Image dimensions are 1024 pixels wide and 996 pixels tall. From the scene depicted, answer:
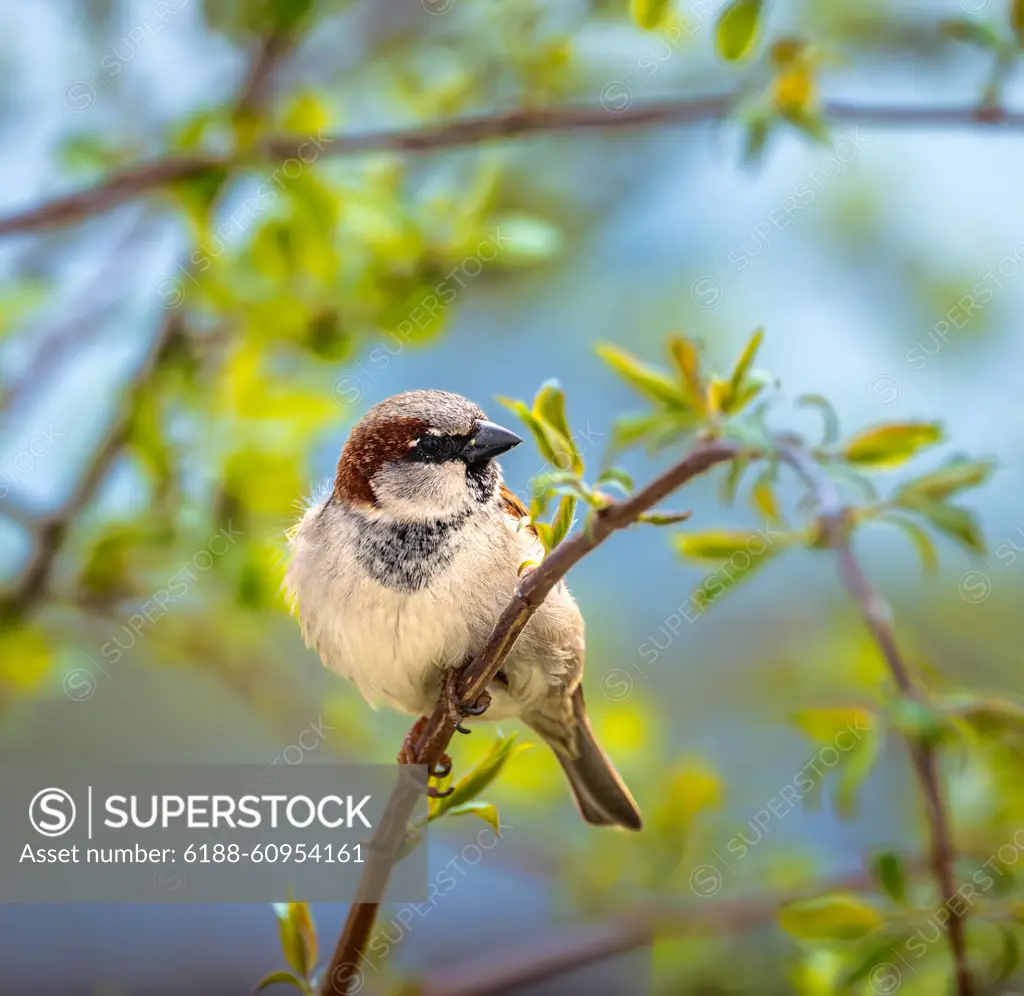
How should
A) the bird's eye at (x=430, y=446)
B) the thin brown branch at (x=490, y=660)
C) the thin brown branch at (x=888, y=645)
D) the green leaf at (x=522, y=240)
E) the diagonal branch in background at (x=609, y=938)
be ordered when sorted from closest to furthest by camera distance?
the thin brown branch at (x=490, y=660) → the thin brown branch at (x=888, y=645) → the bird's eye at (x=430, y=446) → the green leaf at (x=522, y=240) → the diagonal branch in background at (x=609, y=938)

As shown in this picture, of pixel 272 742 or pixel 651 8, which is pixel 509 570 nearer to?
pixel 651 8

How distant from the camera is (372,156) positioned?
5.58 feet

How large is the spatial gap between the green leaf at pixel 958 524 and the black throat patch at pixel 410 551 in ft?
1.66

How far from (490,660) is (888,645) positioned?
0.28 m

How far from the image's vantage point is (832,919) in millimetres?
974

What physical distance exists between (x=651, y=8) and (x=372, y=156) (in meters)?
0.85

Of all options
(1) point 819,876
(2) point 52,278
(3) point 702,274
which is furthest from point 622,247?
(1) point 819,876

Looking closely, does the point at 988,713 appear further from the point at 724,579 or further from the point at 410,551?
the point at 410,551

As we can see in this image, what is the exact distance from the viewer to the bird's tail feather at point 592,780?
1.52 metres

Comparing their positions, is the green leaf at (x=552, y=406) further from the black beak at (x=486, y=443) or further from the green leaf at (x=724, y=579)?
the black beak at (x=486, y=443)

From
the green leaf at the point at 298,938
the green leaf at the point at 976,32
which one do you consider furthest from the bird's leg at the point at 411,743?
the green leaf at the point at 976,32

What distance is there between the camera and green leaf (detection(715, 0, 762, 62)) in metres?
0.93

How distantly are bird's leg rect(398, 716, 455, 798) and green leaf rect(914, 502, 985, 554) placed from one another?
405 millimetres

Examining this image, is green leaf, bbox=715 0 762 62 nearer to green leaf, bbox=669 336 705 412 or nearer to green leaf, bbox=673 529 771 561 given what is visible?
green leaf, bbox=669 336 705 412
